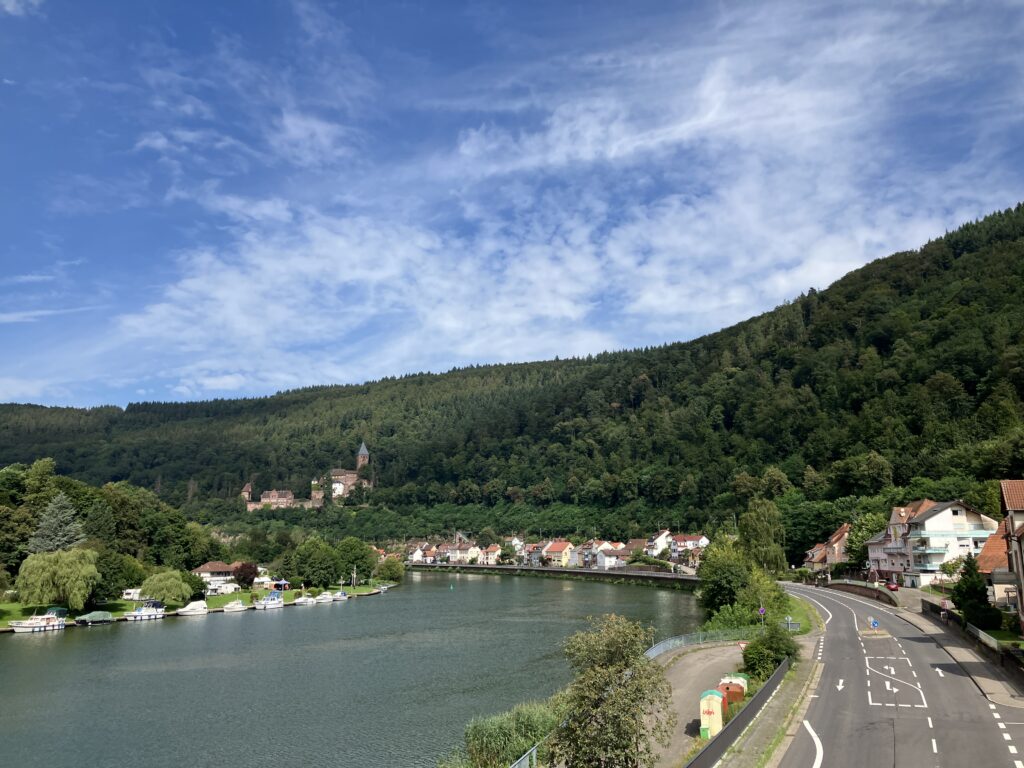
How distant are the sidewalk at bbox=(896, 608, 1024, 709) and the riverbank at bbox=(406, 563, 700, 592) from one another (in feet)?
122

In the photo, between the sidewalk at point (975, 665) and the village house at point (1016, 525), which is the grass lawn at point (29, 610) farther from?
the village house at point (1016, 525)

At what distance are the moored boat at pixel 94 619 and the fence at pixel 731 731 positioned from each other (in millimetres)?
60798

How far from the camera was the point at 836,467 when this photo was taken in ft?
331

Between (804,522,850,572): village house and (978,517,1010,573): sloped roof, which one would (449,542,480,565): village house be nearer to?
(804,522,850,572): village house

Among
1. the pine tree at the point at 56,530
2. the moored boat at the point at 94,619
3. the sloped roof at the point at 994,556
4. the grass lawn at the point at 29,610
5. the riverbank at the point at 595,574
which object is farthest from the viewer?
the riverbank at the point at 595,574

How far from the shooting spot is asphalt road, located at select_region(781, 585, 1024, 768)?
17.4m

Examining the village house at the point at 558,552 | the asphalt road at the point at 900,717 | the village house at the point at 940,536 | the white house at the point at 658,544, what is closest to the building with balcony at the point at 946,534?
the village house at the point at 940,536

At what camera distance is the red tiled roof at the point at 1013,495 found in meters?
36.8

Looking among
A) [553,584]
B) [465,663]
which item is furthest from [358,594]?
[465,663]

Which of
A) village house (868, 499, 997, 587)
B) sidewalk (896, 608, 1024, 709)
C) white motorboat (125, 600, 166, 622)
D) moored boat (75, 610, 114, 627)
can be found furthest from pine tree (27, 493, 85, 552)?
village house (868, 499, 997, 587)

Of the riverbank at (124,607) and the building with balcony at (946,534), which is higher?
the building with balcony at (946,534)

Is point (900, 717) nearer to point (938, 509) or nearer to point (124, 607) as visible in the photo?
point (938, 509)

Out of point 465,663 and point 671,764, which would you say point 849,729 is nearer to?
point 671,764

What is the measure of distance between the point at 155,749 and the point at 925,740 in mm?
25951
